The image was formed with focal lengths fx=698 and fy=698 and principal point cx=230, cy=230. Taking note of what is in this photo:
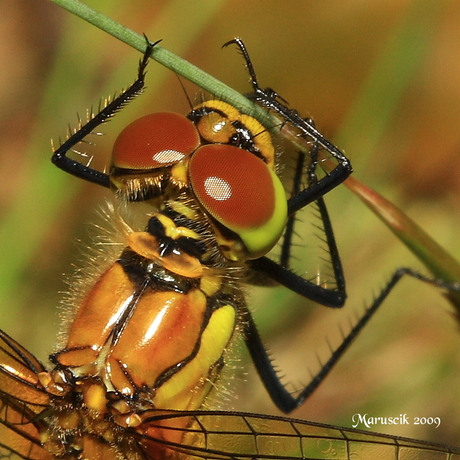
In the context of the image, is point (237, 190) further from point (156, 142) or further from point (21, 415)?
point (21, 415)

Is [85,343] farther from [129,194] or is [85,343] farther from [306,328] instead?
[306,328]

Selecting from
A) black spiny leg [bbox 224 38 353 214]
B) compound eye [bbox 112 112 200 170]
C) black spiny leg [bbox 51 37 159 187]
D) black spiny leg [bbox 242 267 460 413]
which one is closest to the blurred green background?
black spiny leg [bbox 242 267 460 413]

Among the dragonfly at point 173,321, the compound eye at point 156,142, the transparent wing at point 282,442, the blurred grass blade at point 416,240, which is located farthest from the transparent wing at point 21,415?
the blurred grass blade at point 416,240

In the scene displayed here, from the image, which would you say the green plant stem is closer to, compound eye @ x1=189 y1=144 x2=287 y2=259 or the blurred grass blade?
compound eye @ x1=189 y1=144 x2=287 y2=259

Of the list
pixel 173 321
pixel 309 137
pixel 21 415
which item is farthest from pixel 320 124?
pixel 21 415

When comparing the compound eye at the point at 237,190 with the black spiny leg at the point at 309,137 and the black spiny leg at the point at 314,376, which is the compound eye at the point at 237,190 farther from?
the black spiny leg at the point at 314,376

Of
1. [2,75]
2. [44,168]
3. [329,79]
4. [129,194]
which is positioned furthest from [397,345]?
[2,75]
